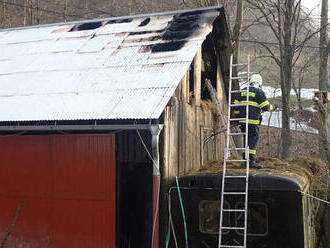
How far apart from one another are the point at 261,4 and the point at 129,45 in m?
15.3

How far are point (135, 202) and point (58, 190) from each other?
5.43 ft

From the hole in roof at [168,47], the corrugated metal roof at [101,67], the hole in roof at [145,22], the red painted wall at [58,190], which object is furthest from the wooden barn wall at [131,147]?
the hole in roof at [145,22]

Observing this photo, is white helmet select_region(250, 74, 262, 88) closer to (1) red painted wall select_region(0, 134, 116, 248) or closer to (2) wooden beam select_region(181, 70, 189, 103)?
(2) wooden beam select_region(181, 70, 189, 103)

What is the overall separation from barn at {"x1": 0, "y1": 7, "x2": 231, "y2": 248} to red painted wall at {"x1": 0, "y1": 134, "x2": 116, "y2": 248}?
2cm

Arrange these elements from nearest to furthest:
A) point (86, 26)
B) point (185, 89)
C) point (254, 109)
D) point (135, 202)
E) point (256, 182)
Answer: point (256, 182), point (254, 109), point (135, 202), point (185, 89), point (86, 26)

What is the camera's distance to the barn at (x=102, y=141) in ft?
29.4

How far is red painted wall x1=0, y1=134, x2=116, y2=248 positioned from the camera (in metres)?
9.54

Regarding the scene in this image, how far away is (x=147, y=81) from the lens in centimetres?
941

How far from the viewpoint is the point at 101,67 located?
34.8ft

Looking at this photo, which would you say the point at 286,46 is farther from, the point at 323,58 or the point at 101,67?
the point at 101,67

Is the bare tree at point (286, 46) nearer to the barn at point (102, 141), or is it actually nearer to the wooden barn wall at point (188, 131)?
the wooden barn wall at point (188, 131)

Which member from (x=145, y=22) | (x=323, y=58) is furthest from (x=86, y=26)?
(x=323, y=58)

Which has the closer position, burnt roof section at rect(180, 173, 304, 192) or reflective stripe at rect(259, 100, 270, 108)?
burnt roof section at rect(180, 173, 304, 192)

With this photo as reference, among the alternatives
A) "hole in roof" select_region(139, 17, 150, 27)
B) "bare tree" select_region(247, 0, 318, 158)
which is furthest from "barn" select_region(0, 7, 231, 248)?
"bare tree" select_region(247, 0, 318, 158)
